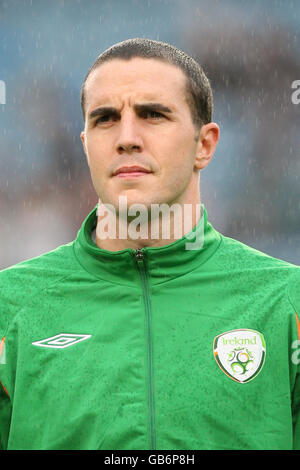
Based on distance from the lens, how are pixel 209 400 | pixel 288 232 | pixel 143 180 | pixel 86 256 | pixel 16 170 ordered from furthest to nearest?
pixel 288 232 < pixel 16 170 < pixel 86 256 < pixel 143 180 < pixel 209 400

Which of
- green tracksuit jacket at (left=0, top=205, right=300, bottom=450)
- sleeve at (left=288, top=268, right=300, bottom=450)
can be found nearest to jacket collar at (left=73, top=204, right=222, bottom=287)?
green tracksuit jacket at (left=0, top=205, right=300, bottom=450)

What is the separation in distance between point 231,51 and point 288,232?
3112 mm

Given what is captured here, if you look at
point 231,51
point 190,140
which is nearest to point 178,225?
point 190,140

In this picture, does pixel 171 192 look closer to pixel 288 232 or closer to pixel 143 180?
pixel 143 180

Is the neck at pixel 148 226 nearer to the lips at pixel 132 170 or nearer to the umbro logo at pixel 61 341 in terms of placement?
the lips at pixel 132 170

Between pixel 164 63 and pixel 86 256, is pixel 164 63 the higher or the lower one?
the higher one

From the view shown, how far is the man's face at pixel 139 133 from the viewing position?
7.08 feet

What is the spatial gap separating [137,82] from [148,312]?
32.3 inches

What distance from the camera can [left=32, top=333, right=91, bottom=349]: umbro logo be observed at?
209 cm

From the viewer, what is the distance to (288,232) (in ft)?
32.9

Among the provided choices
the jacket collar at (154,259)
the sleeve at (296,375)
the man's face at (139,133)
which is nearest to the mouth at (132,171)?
the man's face at (139,133)

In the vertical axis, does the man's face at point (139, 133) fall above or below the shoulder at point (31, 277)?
above

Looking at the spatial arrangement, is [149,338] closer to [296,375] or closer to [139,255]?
[139,255]

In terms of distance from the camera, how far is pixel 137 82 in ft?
7.34
